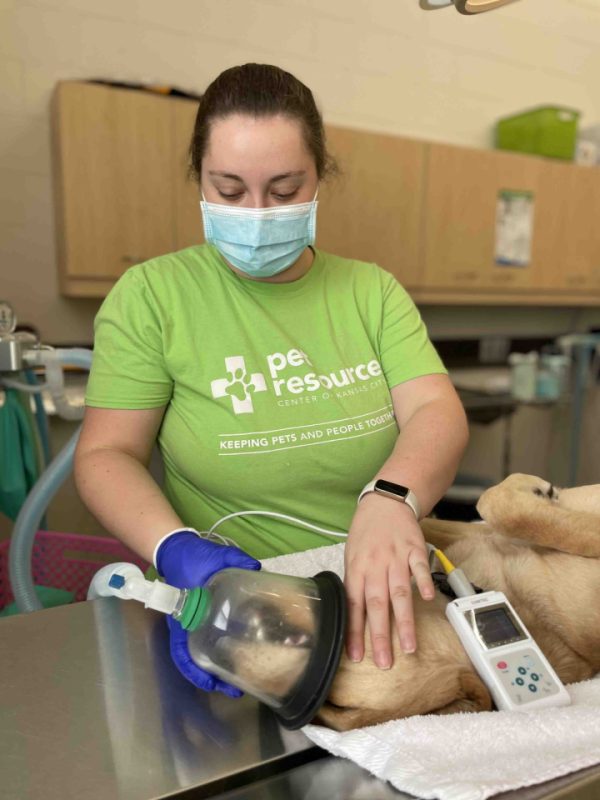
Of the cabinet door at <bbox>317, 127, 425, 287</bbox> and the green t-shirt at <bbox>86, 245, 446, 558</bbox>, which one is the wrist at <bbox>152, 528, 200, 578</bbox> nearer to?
the green t-shirt at <bbox>86, 245, 446, 558</bbox>

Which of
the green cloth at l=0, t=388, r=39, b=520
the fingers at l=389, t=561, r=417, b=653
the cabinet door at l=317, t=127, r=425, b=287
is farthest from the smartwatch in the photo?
the cabinet door at l=317, t=127, r=425, b=287

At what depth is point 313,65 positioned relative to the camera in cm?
303

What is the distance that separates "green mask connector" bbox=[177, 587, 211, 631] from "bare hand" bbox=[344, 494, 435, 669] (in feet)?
0.46

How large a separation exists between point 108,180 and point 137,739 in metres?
2.21

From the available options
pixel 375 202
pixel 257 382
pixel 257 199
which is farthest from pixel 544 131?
pixel 257 382

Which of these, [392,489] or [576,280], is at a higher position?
[576,280]

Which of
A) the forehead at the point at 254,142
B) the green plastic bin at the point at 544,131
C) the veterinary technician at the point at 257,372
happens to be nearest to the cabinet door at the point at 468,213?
the green plastic bin at the point at 544,131

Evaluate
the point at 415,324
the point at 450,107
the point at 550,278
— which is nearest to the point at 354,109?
the point at 450,107

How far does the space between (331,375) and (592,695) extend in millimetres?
557

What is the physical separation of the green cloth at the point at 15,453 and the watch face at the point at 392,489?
81cm

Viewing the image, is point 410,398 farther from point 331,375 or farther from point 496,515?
point 496,515

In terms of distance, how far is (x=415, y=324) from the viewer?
1089 millimetres

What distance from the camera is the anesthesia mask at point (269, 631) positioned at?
564 millimetres

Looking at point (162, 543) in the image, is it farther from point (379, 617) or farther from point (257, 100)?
point (257, 100)
